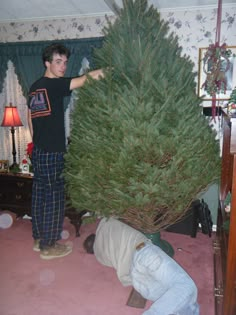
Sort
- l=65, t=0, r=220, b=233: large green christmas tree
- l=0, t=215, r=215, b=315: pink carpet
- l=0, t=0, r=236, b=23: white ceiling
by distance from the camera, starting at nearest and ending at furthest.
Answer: l=65, t=0, r=220, b=233: large green christmas tree → l=0, t=215, r=215, b=315: pink carpet → l=0, t=0, r=236, b=23: white ceiling

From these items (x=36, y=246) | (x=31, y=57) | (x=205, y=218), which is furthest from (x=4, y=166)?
(x=205, y=218)

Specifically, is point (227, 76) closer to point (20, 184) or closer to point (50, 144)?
point (50, 144)

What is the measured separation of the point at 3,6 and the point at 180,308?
11.7ft

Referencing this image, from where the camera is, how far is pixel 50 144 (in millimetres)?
2527

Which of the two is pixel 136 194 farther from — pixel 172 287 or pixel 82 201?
pixel 172 287

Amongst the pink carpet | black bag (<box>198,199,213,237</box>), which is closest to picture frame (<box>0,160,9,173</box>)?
the pink carpet

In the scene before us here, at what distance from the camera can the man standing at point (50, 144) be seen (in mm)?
2414

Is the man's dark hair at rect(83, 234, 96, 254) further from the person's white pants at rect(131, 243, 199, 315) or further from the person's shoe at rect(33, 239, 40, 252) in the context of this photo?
the person's white pants at rect(131, 243, 199, 315)

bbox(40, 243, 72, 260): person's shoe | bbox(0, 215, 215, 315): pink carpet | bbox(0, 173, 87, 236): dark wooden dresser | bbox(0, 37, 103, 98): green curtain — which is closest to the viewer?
bbox(0, 215, 215, 315): pink carpet

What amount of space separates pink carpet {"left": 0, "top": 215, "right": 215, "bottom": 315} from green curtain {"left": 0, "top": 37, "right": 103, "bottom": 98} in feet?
7.02

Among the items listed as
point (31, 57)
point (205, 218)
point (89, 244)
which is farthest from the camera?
point (31, 57)

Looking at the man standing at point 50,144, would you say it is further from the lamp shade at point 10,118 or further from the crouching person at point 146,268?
the lamp shade at point 10,118

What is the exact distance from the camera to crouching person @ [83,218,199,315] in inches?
65.6

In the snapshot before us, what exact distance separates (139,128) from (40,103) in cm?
113
